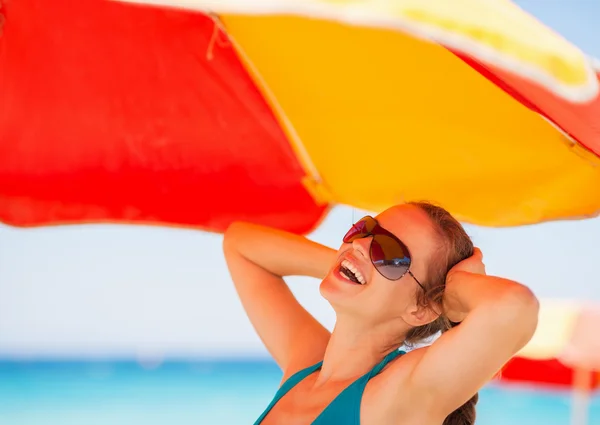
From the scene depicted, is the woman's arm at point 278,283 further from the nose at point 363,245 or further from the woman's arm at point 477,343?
the woman's arm at point 477,343

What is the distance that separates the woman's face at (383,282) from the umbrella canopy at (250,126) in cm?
36

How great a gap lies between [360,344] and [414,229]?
0.87ft

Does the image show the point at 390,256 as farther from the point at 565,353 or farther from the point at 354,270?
the point at 565,353

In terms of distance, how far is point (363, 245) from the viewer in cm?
191

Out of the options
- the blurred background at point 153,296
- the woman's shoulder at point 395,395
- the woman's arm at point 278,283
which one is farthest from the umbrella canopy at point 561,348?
the blurred background at point 153,296

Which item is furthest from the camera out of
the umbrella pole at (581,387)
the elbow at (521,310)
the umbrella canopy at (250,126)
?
the umbrella pole at (581,387)

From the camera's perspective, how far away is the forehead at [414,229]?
1.88m

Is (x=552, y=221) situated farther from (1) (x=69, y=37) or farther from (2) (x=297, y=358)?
(1) (x=69, y=37)

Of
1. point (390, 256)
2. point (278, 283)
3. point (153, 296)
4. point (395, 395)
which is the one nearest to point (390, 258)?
point (390, 256)

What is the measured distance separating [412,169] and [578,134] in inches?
29.0

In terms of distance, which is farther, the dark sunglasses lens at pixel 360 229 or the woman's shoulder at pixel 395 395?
the dark sunglasses lens at pixel 360 229

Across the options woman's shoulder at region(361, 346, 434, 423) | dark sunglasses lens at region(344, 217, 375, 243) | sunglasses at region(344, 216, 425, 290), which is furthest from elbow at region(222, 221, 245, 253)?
woman's shoulder at region(361, 346, 434, 423)

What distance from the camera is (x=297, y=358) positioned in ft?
7.06

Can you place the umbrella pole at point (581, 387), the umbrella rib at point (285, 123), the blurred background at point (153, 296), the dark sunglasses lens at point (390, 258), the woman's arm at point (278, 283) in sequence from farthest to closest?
1. the blurred background at point (153, 296)
2. the umbrella pole at point (581, 387)
3. the umbrella rib at point (285, 123)
4. the woman's arm at point (278, 283)
5. the dark sunglasses lens at point (390, 258)
